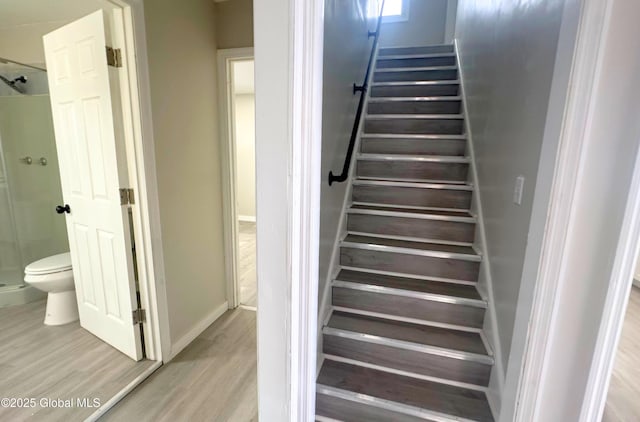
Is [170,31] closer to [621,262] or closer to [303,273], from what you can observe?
[303,273]

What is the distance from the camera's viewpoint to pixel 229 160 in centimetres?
254

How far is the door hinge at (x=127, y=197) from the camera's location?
5.91ft

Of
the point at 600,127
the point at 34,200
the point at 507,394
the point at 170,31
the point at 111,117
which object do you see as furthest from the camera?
the point at 34,200

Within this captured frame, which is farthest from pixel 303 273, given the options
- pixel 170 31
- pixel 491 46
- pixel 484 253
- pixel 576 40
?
pixel 491 46

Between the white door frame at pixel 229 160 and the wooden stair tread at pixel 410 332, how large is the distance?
1.24m

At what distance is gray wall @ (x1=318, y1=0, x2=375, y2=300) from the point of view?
162 cm

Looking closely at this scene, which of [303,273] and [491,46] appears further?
[491,46]

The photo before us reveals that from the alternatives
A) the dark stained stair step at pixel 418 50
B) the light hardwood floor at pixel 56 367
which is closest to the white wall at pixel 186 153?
the light hardwood floor at pixel 56 367

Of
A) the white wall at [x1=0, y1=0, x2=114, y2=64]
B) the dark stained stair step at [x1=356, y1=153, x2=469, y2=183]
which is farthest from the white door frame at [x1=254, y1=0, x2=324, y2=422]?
the white wall at [x1=0, y1=0, x2=114, y2=64]

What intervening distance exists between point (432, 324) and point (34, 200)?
370cm

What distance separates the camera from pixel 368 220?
7.18 ft

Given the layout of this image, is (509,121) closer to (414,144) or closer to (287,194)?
(414,144)

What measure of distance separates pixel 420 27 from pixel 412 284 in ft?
14.7

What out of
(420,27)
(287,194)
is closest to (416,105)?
(287,194)
